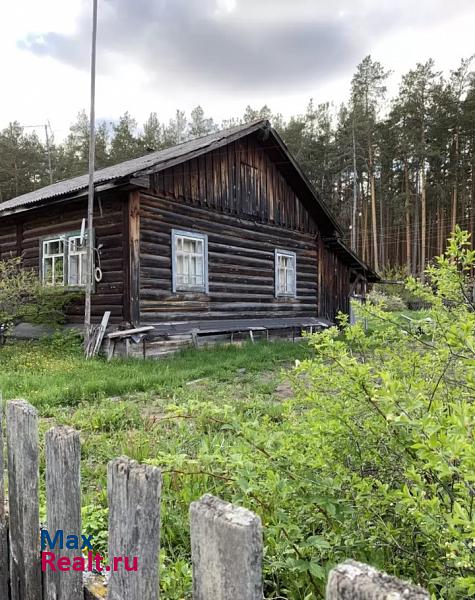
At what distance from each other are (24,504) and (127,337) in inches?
307

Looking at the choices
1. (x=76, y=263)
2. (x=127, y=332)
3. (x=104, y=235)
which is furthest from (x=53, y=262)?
(x=127, y=332)

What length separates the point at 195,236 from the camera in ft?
35.2

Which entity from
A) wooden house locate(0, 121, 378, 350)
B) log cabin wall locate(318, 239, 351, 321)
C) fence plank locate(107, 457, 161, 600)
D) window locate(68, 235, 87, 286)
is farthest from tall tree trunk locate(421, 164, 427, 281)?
fence plank locate(107, 457, 161, 600)

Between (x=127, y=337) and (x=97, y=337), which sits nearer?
(x=127, y=337)

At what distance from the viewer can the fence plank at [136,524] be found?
0.90 metres

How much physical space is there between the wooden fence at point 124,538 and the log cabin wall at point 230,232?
8105mm

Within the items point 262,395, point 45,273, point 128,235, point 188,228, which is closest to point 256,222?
point 188,228

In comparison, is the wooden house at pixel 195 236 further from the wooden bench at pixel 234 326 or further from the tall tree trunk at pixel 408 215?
the tall tree trunk at pixel 408 215

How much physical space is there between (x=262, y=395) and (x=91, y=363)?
12.6 ft

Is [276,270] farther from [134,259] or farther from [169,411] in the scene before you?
[169,411]

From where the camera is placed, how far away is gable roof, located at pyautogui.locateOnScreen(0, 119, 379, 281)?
8883mm

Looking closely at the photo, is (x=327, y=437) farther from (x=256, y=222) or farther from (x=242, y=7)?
(x=242, y=7)

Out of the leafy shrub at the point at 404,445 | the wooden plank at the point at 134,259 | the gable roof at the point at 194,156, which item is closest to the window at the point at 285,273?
the gable roof at the point at 194,156

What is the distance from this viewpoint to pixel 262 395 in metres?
5.66
